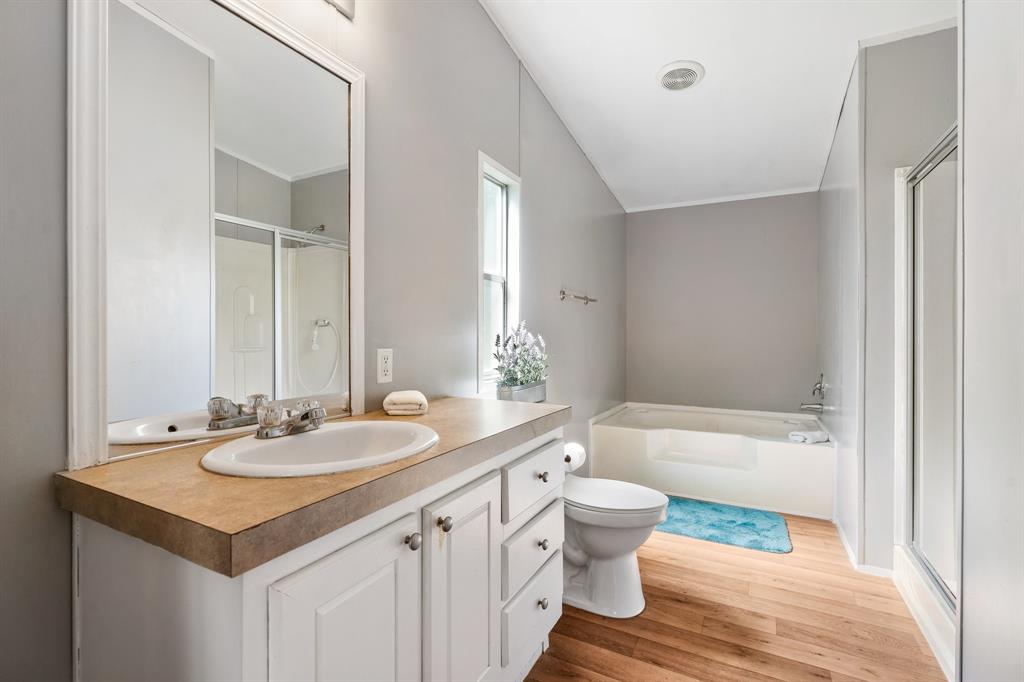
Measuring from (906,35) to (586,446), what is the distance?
2.74 meters

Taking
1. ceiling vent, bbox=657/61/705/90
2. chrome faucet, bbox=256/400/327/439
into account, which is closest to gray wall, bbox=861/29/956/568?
ceiling vent, bbox=657/61/705/90

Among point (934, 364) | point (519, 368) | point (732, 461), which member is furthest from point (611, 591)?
point (732, 461)

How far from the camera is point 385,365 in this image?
1647 millimetres

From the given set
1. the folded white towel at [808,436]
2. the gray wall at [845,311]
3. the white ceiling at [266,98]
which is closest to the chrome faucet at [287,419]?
the white ceiling at [266,98]

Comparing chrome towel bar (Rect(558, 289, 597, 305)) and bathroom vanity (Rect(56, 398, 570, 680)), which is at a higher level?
chrome towel bar (Rect(558, 289, 597, 305))

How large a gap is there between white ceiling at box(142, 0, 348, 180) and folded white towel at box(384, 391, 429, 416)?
2.36 feet

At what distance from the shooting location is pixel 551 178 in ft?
9.39

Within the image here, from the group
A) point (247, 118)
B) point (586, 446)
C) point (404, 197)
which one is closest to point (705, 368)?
point (586, 446)

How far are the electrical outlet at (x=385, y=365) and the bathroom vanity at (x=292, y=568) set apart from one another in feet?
1.40

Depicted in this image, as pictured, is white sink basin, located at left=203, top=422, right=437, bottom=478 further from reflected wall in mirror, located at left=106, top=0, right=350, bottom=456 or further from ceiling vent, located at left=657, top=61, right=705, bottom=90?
ceiling vent, located at left=657, top=61, right=705, bottom=90

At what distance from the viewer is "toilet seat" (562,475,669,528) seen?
1.86 meters

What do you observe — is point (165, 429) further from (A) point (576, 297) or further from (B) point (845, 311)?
(B) point (845, 311)

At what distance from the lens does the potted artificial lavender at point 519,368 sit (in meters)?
2.16

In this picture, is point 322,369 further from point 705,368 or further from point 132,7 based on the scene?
point 705,368
